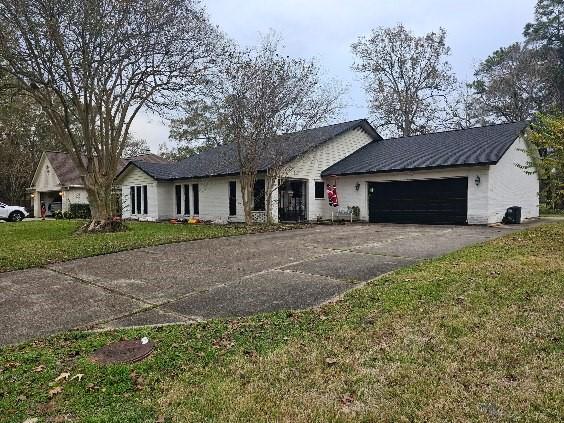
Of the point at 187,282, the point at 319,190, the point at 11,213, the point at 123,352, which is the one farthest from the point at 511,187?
the point at 11,213

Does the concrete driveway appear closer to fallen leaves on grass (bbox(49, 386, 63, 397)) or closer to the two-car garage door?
fallen leaves on grass (bbox(49, 386, 63, 397))

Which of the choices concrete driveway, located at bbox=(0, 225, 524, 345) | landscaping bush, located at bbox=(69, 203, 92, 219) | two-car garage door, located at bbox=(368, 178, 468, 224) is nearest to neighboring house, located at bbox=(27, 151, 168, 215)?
landscaping bush, located at bbox=(69, 203, 92, 219)

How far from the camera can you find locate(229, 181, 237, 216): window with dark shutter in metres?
20.2

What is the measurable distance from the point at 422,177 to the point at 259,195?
7.28 metres

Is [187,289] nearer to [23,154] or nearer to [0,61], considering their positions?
[0,61]

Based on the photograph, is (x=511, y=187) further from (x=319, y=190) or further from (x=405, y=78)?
(x=405, y=78)

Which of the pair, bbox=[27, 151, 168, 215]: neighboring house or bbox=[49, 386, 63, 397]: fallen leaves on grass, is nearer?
bbox=[49, 386, 63, 397]: fallen leaves on grass

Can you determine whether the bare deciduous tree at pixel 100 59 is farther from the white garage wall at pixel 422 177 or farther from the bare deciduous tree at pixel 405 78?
the bare deciduous tree at pixel 405 78

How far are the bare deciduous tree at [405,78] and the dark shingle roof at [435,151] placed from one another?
36.4 feet

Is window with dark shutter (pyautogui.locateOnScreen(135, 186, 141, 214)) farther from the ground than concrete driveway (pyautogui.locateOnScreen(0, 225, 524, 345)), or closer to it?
farther from the ground

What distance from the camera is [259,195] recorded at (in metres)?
19.0

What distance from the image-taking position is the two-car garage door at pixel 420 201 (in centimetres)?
1625

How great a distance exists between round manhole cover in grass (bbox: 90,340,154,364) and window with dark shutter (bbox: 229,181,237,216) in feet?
53.8

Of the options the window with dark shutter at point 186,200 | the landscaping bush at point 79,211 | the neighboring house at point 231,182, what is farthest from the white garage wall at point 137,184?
the landscaping bush at point 79,211
